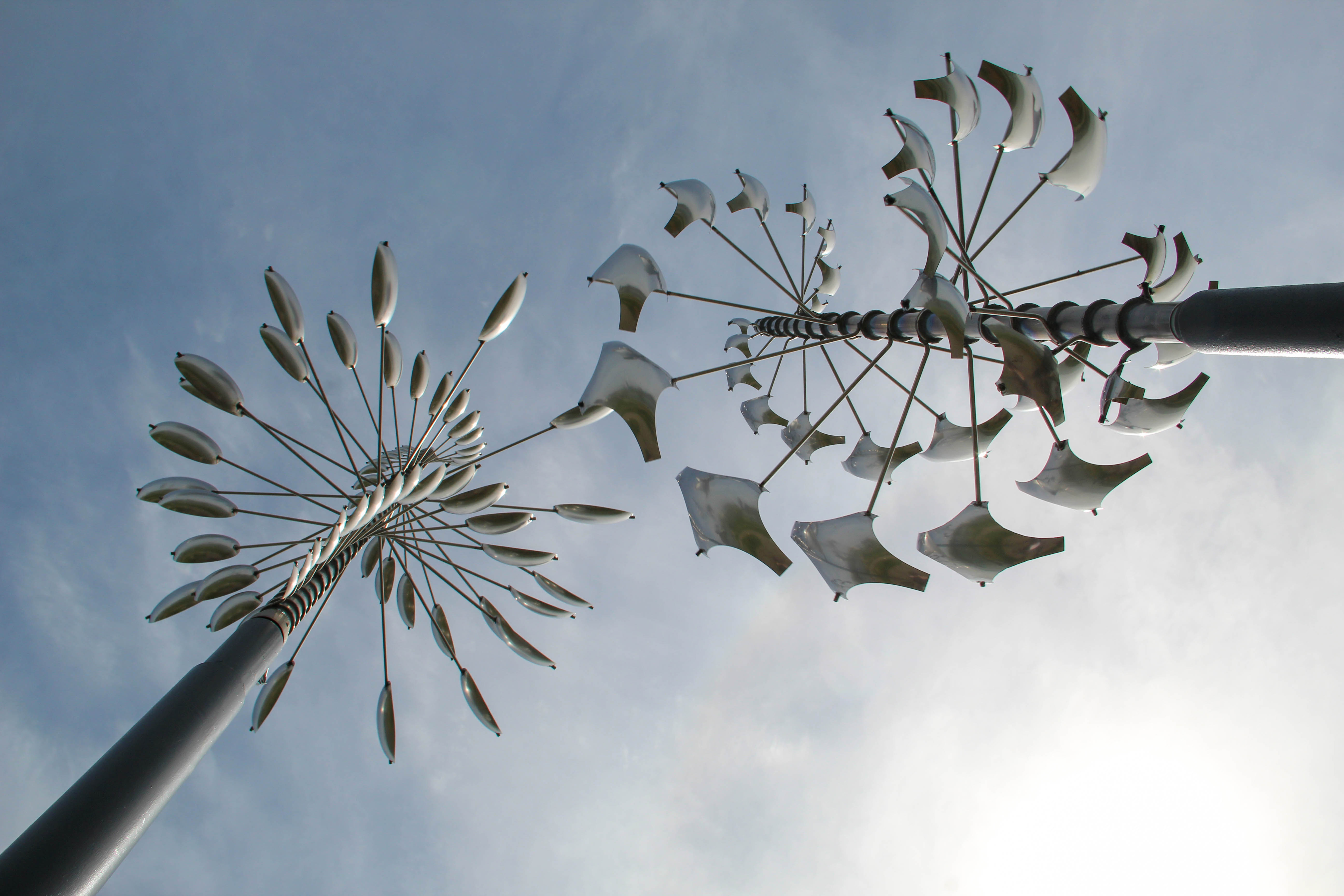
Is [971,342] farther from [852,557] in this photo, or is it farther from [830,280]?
[830,280]

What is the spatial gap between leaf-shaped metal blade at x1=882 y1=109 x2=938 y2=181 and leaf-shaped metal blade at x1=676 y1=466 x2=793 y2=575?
11.9 ft

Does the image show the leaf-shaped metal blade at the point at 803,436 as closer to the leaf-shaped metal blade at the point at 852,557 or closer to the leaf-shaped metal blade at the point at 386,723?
the leaf-shaped metal blade at the point at 852,557

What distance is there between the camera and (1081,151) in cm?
573

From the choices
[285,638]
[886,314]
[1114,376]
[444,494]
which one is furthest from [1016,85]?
[285,638]

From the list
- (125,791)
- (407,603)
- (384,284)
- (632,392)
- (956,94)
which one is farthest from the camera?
(407,603)

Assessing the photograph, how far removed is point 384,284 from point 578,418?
2.51m

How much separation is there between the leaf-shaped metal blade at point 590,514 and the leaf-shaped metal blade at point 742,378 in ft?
14.5

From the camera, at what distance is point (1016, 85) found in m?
5.65

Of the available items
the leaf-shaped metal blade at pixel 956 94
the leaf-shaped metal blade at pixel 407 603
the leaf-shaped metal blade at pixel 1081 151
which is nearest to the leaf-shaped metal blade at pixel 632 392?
the leaf-shaped metal blade at pixel 956 94

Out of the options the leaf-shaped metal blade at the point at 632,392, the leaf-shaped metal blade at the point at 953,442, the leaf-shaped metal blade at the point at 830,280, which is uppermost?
the leaf-shaped metal blade at the point at 830,280

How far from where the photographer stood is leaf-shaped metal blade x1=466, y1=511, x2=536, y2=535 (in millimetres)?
7031

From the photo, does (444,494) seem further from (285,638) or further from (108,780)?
(108,780)

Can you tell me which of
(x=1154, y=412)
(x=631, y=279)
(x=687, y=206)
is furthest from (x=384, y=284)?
(x=1154, y=412)

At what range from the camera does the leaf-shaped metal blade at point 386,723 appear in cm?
722
